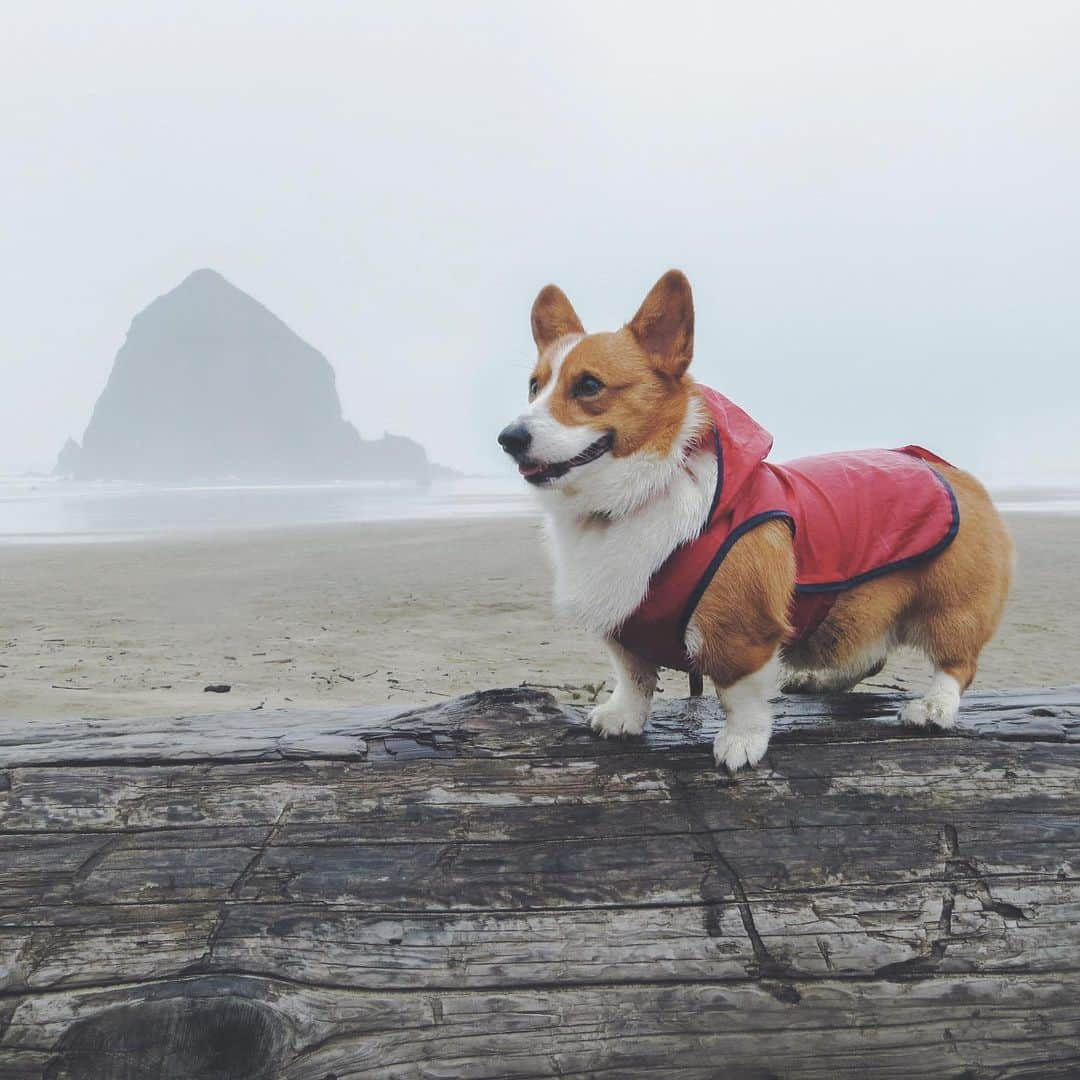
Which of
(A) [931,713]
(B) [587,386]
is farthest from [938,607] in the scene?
(B) [587,386]

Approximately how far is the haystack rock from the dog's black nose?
106m

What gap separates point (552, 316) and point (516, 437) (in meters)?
0.68

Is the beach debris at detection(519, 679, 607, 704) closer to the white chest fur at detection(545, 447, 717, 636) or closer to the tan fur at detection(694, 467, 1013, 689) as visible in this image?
the tan fur at detection(694, 467, 1013, 689)

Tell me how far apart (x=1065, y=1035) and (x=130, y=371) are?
166 metres

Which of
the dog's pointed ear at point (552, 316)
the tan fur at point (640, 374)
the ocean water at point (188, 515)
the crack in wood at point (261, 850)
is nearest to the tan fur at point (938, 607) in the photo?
the tan fur at point (640, 374)

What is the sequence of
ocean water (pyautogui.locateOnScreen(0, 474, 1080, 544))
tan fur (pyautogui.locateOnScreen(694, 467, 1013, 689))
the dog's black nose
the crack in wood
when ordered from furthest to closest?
ocean water (pyautogui.locateOnScreen(0, 474, 1080, 544)) < tan fur (pyautogui.locateOnScreen(694, 467, 1013, 689)) < the dog's black nose < the crack in wood

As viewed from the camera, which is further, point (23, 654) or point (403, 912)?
point (23, 654)

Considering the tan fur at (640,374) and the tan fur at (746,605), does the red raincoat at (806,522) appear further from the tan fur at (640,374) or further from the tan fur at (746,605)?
the tan fur at (640,374)

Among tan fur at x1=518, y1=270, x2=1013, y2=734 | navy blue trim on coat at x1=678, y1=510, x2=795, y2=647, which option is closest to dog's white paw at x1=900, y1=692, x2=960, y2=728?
tan fur at x1=518, y1=270, x2=1013, y2=734

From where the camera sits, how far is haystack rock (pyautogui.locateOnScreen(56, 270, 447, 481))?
120m

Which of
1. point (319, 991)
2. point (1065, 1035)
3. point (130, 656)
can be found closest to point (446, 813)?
point (319, 991)

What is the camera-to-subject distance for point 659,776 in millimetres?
2266

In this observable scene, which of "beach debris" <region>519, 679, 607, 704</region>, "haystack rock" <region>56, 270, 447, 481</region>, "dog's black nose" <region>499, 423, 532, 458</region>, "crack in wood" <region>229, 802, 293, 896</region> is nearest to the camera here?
"crack in wood" <region>229, 802, 293, 896</region>

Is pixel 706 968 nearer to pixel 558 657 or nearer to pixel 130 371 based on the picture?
pixel 558 657
